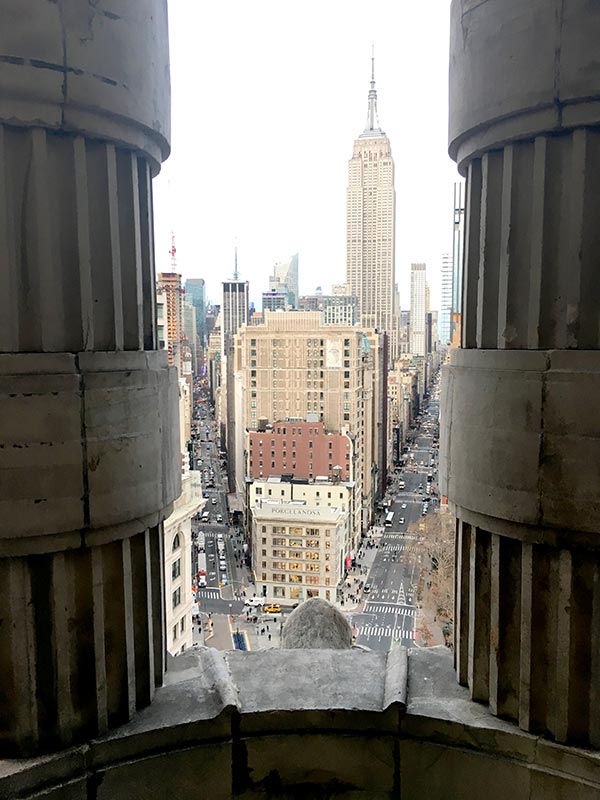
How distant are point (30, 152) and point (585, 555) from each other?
4.34 meters

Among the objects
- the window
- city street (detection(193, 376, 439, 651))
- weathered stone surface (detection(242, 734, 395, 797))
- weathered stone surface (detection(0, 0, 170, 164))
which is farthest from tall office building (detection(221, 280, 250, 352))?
weathered stone surface (detection(242, 734, 395, 797))

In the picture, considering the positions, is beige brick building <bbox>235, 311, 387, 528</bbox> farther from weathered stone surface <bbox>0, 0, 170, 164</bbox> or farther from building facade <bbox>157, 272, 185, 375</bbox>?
weathered stone surface <bbox>0, 0, 170, 164</bbox>

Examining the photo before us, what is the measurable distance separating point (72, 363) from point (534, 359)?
3.01m

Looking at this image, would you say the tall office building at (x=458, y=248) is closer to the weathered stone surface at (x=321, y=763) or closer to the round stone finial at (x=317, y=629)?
the round stone finial at (x=317, y=629)

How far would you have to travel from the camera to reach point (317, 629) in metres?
6.34

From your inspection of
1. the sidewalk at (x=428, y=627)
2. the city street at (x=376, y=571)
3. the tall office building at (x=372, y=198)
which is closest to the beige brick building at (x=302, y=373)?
the city street at (x=376, y=571)

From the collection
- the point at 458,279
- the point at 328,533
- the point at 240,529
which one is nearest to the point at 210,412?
the point at 240,529

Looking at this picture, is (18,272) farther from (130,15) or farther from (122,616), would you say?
(122,616)

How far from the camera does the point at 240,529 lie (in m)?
76.6

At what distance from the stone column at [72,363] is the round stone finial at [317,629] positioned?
1.90 metres

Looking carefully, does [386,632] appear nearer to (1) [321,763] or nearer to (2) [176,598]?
(2) [176,598]

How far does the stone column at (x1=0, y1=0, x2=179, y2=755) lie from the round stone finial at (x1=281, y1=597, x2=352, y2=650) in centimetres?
190

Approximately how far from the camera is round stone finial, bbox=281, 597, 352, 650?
6.28 metres

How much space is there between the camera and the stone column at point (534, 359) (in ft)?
14.1
